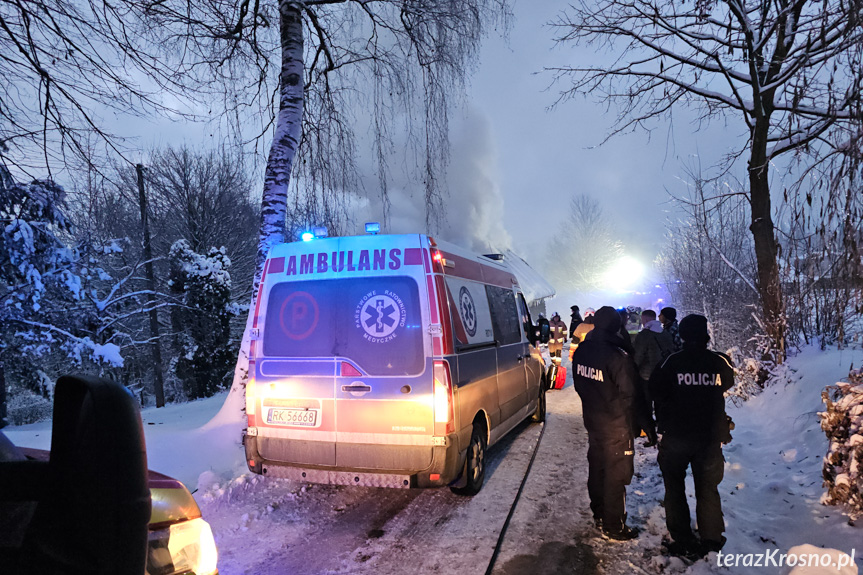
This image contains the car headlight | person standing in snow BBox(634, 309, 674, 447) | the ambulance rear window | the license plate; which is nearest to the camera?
the car headlight

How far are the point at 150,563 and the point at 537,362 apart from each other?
6706 mm

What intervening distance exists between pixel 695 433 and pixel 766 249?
665 cm

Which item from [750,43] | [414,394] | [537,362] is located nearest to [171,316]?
[537,362]

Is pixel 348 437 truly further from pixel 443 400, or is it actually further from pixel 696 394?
pixel 696 394

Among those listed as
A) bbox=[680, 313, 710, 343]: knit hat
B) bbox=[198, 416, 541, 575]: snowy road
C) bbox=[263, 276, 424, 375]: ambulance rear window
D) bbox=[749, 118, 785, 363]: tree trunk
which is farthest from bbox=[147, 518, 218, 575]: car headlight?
bbox=[749, 118, 785, 363]: tree trunk

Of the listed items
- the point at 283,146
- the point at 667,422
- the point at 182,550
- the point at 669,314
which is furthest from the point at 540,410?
the point at 182,550

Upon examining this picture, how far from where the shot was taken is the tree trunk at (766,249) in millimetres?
8203

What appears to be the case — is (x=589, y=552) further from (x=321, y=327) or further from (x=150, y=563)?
(x=150, y=563)

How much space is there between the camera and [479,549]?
12.5ft

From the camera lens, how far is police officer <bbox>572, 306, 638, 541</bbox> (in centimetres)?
396

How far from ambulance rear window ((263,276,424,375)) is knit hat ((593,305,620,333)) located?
1.59 m

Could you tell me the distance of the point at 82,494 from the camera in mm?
996

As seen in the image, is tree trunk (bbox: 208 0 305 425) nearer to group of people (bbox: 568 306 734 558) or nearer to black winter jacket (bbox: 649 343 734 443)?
group of people (bbox: 568 306 734 558)

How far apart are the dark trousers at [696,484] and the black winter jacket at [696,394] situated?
0.25 ft
